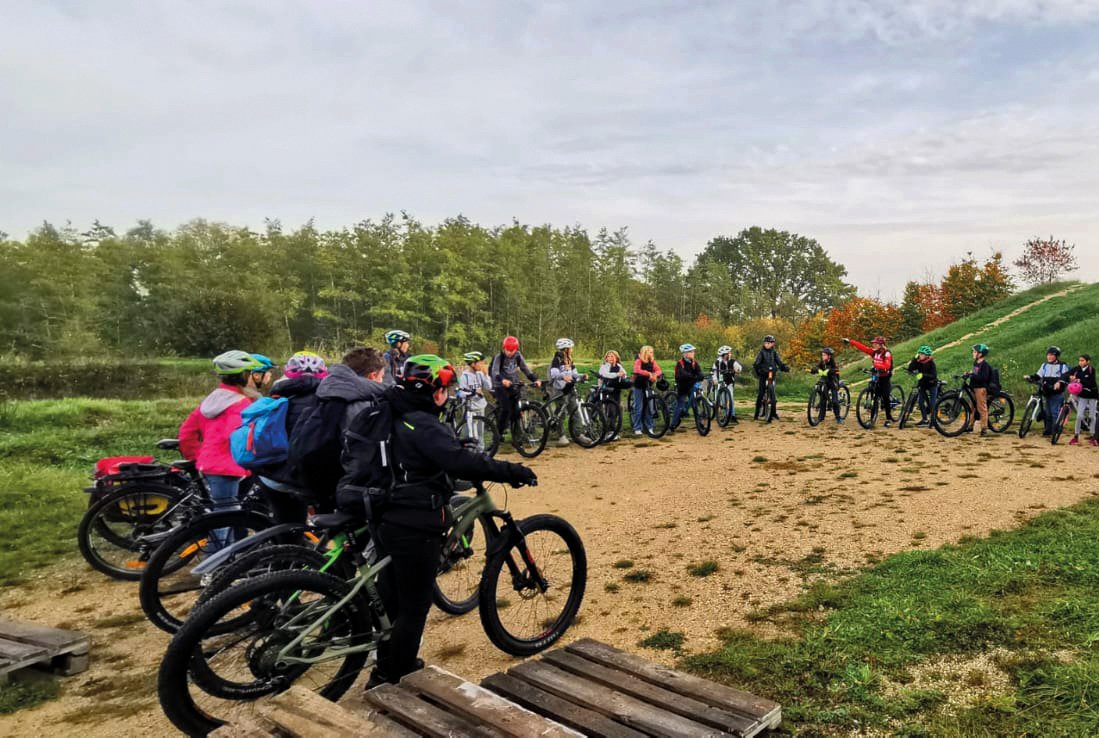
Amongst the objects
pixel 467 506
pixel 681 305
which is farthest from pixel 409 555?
pixel 681 305

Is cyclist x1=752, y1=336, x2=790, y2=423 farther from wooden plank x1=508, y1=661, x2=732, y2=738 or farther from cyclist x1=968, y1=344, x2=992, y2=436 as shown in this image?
A: wooden plank x1=508, y1=661, x2=732, y2=738

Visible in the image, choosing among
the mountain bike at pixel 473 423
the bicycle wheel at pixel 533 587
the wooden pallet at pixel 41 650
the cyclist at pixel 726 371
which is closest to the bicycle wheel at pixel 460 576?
the bicycle wheel at pixel 533 587

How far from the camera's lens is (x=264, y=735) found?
7.91 ft

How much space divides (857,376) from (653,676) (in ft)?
77.3

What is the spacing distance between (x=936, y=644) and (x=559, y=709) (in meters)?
2.26

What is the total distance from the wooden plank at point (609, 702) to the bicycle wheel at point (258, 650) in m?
0.90

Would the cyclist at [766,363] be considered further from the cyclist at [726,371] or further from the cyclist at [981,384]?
the cyclist at [981,384]

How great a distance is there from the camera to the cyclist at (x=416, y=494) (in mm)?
3066

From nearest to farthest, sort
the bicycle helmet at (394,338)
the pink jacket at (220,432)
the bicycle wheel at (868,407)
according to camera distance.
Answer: the pink jacket at (220,432)
the bicycle helmet at (394,338)
the bicycle wheel at (868,407)

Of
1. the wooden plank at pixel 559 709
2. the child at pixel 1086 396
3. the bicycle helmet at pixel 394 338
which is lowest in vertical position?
the wooden plank at pixel 559 709

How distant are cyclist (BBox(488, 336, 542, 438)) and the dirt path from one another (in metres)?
1.01

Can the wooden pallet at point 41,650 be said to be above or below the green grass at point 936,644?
below

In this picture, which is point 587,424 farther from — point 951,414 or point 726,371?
point 951,414

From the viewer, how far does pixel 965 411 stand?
432 inches
